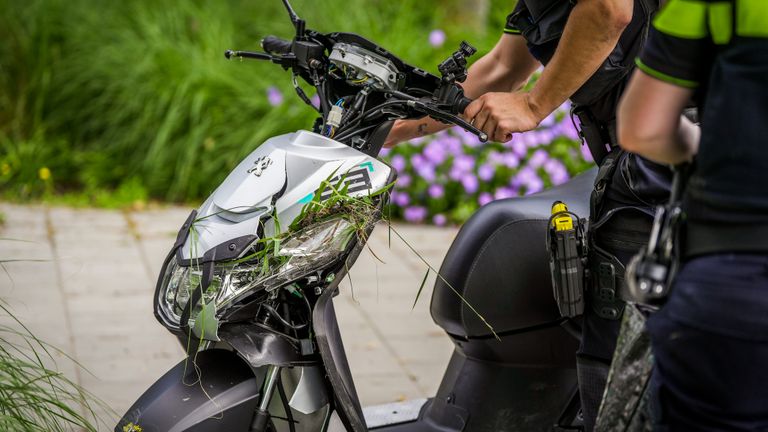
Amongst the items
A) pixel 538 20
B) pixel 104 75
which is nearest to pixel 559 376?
pixel 538 20

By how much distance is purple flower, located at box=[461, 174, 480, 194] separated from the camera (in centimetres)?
604

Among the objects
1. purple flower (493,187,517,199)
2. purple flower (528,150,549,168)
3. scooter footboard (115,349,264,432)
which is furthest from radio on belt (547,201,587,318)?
purple flower (528,150,549,168)

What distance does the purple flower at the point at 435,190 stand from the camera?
6125 millimetres

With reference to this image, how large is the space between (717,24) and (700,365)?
0.54 metres

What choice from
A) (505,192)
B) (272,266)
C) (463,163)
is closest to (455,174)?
(463,163)

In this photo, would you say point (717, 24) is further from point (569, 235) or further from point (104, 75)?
point (104, 75)

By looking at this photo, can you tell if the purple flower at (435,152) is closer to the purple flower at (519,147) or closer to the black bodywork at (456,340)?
the purple flower at (519,147)

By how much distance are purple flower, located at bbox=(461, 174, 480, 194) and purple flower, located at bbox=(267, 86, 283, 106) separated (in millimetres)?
1268

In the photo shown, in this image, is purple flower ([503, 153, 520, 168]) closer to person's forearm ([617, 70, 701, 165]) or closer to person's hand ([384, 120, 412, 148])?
person's hand ([384, 120, 412, 148])

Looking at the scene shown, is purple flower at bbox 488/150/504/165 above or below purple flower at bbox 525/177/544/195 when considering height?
above

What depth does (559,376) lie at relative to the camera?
9.04ft

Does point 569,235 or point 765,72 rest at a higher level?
point 765,72

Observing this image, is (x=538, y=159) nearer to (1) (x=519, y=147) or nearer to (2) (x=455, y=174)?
(1) (x=519, y=147)

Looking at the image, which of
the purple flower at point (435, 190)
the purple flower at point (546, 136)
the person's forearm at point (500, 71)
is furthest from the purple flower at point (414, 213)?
the person's forearm at point (500, 71)
